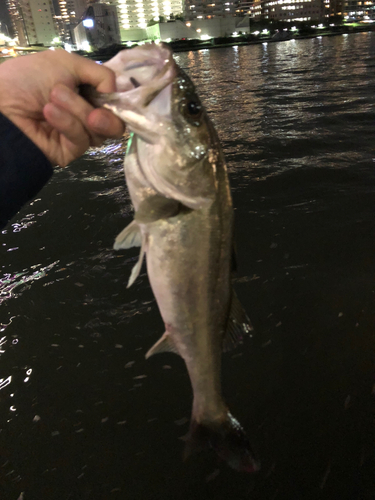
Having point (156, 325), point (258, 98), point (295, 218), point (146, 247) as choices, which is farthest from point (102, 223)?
point (258, 98)

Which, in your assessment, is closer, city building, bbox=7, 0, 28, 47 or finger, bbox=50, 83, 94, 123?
finger, bbox=50, 83, 94, 123

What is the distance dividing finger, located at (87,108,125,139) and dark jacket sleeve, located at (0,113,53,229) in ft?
1.70

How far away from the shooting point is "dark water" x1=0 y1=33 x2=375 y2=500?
282 centimetres

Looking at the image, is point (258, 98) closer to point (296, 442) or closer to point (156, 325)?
point (156, 325)

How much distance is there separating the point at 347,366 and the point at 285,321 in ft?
2.77

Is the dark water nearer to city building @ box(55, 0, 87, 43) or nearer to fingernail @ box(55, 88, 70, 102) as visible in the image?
fingernail @ box(55, 88, 70, 102)

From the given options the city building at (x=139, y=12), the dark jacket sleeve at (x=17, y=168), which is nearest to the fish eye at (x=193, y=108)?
the dark jacket sleeve at (x=17, y=168)

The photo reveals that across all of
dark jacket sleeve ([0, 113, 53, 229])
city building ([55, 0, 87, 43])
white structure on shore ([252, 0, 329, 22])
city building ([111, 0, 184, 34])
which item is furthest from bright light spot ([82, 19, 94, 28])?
dark jacket sleeve ([0, 113, 53, 229])

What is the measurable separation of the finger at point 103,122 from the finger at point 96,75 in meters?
0.15

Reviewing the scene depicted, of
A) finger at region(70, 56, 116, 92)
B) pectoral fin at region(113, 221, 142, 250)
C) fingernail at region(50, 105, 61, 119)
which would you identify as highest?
finger at region(70, 56, 116, 92)

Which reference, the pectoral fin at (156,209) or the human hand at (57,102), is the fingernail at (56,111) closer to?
the human hand at (57,102)

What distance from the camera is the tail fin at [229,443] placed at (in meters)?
2.06

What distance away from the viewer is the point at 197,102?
177 centimetres

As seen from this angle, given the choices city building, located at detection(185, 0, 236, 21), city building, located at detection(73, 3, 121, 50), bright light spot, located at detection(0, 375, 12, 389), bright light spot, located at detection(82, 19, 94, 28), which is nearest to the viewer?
bright light spot, located at detection(0, 375, 12, 389)
